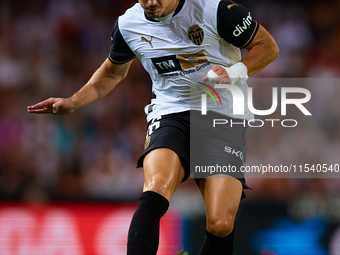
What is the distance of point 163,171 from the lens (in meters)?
2.90

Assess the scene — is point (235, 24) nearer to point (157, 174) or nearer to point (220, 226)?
point (157, 174)

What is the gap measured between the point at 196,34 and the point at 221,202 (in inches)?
43.6

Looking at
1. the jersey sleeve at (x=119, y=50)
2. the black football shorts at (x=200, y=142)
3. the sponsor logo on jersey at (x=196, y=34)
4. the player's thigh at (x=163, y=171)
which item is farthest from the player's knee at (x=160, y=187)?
the jersey sleeve at (x=119, y=50)

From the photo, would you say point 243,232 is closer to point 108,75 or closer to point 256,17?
point 108,75

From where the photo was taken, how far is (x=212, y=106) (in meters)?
3.36

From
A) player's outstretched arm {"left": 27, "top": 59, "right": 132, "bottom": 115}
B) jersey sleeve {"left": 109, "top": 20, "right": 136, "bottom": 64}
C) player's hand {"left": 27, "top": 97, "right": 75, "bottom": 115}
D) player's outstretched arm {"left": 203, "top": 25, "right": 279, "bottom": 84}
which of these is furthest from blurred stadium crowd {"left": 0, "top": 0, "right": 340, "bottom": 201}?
player's outstretched arm {"left": 203, "top": 25, "right": 279, "bottom": 84}

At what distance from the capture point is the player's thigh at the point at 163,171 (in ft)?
9.27

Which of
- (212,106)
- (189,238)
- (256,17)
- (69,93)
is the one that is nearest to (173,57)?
(212,106)

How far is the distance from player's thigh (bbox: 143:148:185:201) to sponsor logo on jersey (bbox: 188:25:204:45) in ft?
2.48

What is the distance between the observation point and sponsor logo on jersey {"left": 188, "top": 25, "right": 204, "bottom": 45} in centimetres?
320

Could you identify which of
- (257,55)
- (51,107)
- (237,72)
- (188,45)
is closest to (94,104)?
(51,107)

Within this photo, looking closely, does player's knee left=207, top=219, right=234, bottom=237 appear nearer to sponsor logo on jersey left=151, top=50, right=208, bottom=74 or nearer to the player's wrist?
the player's wrist

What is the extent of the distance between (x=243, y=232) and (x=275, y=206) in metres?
0.47

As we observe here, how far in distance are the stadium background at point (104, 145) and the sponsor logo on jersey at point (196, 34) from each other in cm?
197
